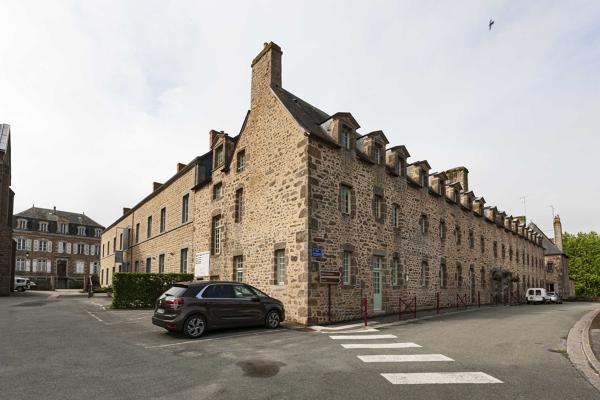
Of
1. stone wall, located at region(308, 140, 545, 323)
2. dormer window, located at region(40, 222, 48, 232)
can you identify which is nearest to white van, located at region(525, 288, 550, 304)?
stone wall, located at region(308, 140, 545, 323)

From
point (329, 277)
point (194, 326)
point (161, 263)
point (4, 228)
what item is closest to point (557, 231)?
point (161, 263)

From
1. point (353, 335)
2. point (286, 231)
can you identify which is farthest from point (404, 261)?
point (353, 335)

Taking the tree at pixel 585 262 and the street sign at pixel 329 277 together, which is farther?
the tree at pixel 585 262

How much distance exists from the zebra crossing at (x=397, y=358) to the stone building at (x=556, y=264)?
151ft

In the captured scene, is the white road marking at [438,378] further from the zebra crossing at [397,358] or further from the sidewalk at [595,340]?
the sidewalk at [595,340]

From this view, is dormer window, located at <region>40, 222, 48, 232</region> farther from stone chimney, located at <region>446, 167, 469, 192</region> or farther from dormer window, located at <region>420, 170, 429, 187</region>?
dormer window, located at <region>420, 170, 429, 187</region>

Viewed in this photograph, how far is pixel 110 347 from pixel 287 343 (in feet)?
13.0

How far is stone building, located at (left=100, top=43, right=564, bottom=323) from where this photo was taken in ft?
45.0

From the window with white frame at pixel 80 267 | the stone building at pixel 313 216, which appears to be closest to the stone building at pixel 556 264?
the stone building at pixel 313 216

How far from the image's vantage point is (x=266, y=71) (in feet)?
54.6

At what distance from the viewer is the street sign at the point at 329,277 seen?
42.9 ft

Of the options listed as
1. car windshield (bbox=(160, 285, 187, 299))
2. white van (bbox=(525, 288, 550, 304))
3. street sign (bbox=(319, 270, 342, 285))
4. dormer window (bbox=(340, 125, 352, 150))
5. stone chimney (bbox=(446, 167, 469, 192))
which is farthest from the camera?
white van (bbox=(525, 288, 550, 304))

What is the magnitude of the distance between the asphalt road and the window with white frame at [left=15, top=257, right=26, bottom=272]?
1918 inches

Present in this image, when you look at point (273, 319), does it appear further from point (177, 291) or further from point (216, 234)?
point (216, 234)
